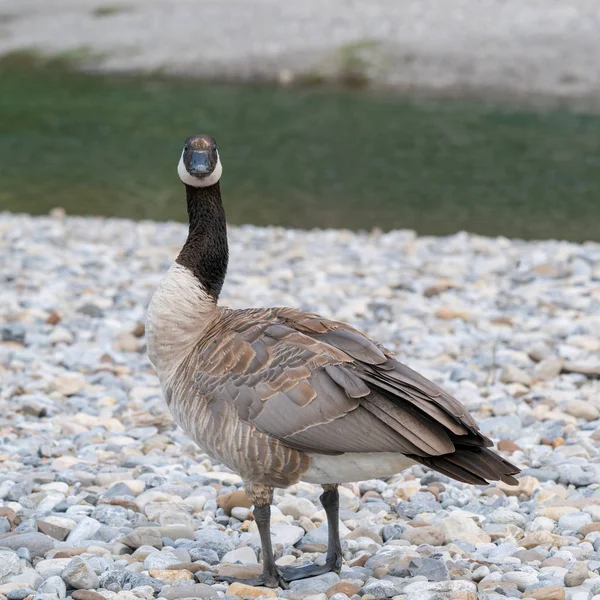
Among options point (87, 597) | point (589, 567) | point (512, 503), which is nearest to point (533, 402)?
point (512, 503)

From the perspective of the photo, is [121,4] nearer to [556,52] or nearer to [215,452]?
[556,52]

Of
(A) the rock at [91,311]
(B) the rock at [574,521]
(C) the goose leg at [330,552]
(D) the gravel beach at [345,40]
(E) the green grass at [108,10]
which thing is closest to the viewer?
(C) the goose leg at [330,552]

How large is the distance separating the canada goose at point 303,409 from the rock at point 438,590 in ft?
1.75

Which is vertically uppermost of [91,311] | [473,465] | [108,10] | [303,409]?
[108,10]

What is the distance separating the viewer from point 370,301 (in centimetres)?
1098

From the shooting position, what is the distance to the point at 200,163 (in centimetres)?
574

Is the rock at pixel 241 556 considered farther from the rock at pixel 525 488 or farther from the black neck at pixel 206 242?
the rock at pixel 525 488

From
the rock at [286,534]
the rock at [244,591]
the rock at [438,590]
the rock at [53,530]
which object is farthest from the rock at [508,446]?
the rock at [53,530]

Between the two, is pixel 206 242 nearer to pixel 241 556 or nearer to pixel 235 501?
pixel 235 501

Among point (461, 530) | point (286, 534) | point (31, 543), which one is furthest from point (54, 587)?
point (461, 530)

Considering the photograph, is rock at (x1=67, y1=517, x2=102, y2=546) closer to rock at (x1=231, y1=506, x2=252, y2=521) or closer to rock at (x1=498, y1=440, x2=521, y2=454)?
rock at (x1=231, y1=506, x2=252, y2=521)

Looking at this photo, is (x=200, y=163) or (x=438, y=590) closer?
(x=438, y=590)

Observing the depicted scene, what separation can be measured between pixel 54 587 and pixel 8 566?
1.02ft

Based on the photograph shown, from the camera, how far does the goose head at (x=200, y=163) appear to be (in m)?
5.74
